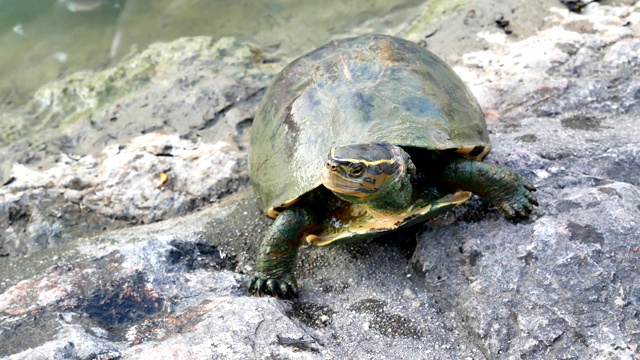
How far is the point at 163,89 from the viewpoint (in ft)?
16.8

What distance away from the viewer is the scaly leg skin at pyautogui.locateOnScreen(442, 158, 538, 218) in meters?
2.80

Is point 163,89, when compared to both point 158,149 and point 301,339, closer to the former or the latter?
point 158,149

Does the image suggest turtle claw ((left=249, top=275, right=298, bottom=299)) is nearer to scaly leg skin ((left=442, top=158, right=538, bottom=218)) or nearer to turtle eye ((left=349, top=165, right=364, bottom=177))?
turtle eye ((left=349, top=165, right=364, bottom=177))

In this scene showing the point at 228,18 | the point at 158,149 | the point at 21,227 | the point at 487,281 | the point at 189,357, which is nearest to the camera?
the point at 189,357

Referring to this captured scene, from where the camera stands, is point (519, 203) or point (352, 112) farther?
point (352, 112)

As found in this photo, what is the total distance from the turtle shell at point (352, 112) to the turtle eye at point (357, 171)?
0.34 metres

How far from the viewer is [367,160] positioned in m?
2.50

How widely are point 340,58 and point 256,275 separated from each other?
1.23m

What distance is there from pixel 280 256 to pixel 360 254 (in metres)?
0.42

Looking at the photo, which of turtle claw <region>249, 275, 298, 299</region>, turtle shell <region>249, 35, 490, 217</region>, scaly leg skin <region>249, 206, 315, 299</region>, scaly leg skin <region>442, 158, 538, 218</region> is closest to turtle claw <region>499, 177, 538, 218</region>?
scaly leg skin <region>442, 158, 538, 218</region>

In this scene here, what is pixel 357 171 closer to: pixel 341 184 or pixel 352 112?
pixel 341 184

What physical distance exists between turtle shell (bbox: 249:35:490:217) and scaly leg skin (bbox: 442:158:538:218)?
8 centimetres

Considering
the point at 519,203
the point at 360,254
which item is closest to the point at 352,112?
the point at 360,254

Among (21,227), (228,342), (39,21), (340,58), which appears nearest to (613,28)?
(340,58)
